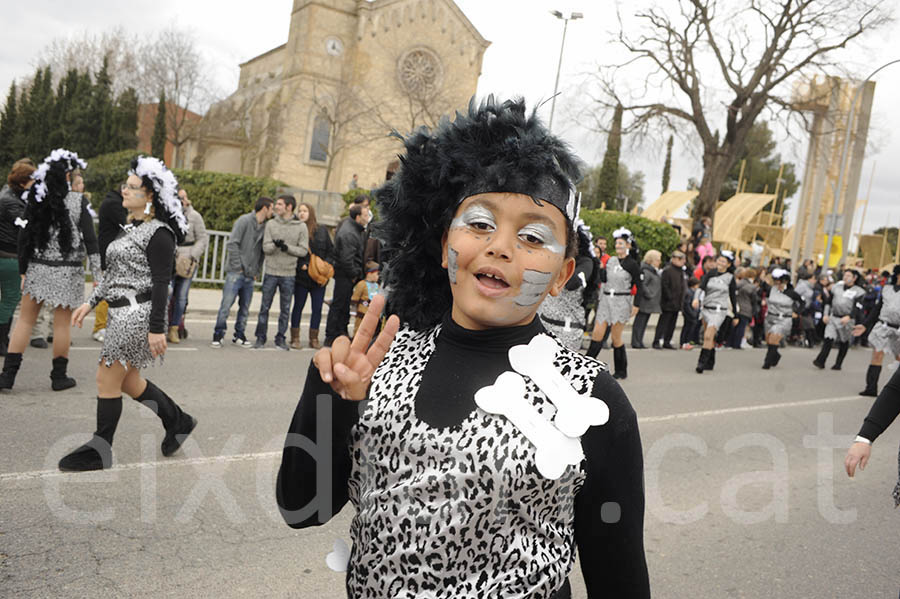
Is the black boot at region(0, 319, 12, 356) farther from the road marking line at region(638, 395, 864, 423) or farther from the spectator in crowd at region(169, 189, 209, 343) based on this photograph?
the road marking line at region(638, 395, 864, 423)

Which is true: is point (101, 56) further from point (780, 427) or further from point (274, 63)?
point (780, 427)

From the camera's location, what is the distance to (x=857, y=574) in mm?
4555

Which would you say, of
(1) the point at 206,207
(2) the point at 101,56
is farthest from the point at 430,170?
(2) the point at 101,56

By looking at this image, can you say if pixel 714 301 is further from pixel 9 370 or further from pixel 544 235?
pixel 544 235

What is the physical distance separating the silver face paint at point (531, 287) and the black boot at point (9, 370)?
5886 mm

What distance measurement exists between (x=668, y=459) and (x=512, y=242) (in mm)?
5322

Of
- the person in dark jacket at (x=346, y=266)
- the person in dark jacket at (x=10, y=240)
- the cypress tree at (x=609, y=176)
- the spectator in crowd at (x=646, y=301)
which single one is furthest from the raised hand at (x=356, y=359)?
the cypress tree at (x=609, y=176)

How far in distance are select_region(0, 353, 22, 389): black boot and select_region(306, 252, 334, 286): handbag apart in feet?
13.9

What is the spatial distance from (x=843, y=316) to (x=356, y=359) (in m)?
14.4

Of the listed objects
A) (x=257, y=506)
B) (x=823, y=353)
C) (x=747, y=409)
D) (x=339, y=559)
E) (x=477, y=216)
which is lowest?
(x=257, y=506)

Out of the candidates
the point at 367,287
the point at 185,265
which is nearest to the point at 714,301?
the point at 367,287

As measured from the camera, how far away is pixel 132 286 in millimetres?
4910

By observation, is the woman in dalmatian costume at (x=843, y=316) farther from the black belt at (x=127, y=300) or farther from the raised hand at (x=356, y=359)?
the raised hand at (x=356, y=359)

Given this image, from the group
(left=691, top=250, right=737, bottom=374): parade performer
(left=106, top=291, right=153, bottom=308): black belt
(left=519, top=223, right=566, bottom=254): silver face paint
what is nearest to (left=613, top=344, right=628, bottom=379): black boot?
(left=691, top=250, right=737, bottom=374): parade performer
